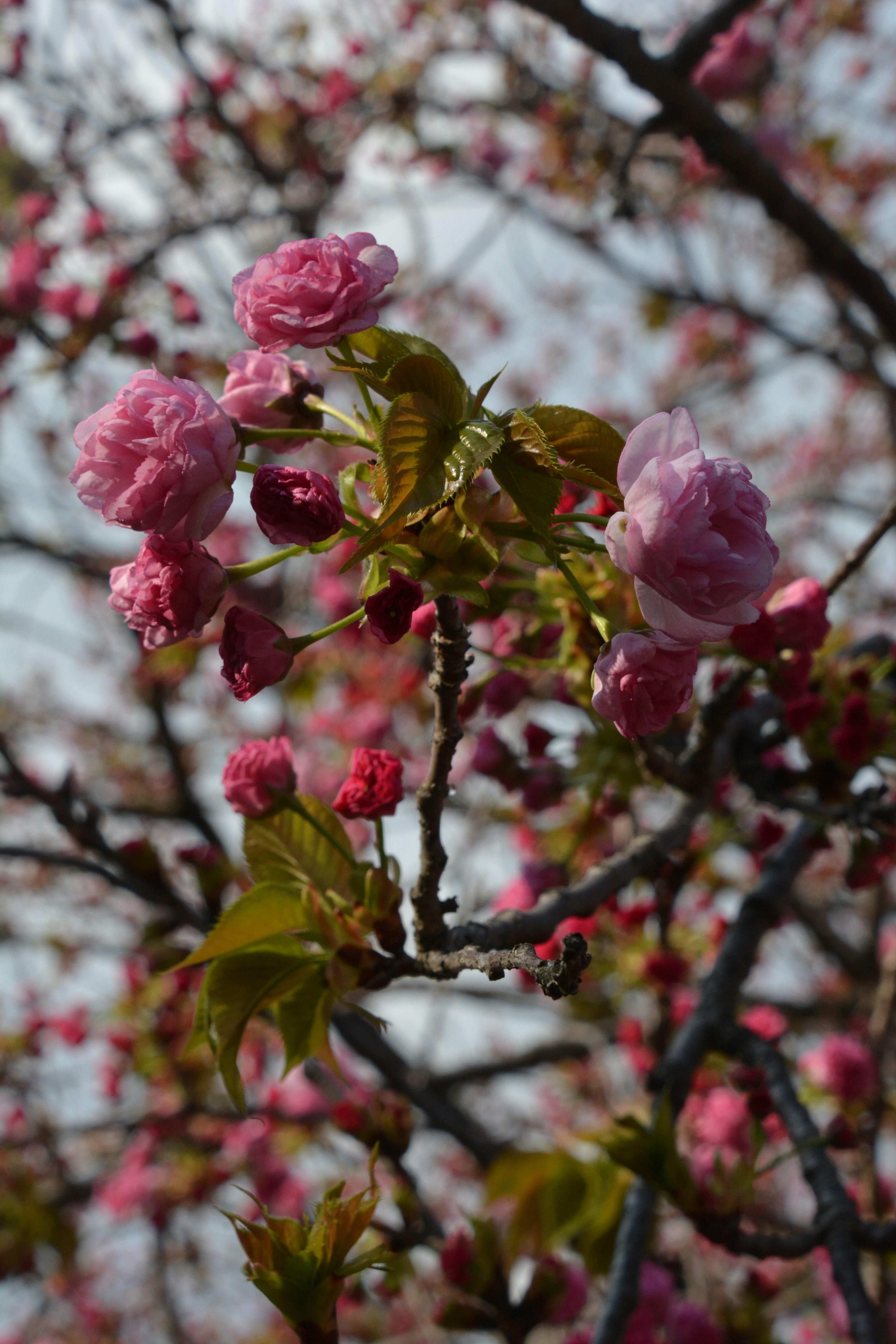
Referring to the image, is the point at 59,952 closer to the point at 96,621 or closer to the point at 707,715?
the point at 96,621

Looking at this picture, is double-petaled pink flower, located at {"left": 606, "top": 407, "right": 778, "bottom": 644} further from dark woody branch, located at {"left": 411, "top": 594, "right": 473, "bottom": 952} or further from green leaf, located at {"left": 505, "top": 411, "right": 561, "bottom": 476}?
dark woody branch, located at {"left": 411, "top": 594, "right": 473, "bottom": 952}

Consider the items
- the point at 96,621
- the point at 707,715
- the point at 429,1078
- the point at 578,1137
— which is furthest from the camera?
the point at 96,621

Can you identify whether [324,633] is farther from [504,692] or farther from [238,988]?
[504,692]

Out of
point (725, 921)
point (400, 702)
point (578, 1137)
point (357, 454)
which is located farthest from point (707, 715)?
point (400, 702)

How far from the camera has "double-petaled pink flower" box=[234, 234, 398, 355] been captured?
90cm

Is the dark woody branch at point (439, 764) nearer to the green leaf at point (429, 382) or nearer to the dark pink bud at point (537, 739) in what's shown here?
the green leaf at point (429, 382)

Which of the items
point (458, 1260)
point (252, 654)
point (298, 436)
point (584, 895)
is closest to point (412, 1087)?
point (458, 1260)

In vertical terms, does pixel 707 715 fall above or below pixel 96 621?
below

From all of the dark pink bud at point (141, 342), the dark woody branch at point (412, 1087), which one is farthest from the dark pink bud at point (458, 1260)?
the dark pink bud at point (141, 342)

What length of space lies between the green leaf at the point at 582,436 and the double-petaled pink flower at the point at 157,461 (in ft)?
1.00

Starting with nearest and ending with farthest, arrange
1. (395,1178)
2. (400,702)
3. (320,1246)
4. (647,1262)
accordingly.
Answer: (320,1246), (395,1178), (647,1262), (400,702)

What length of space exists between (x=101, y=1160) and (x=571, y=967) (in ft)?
13.4

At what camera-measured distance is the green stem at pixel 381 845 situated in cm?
112

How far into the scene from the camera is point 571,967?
2.42ft
